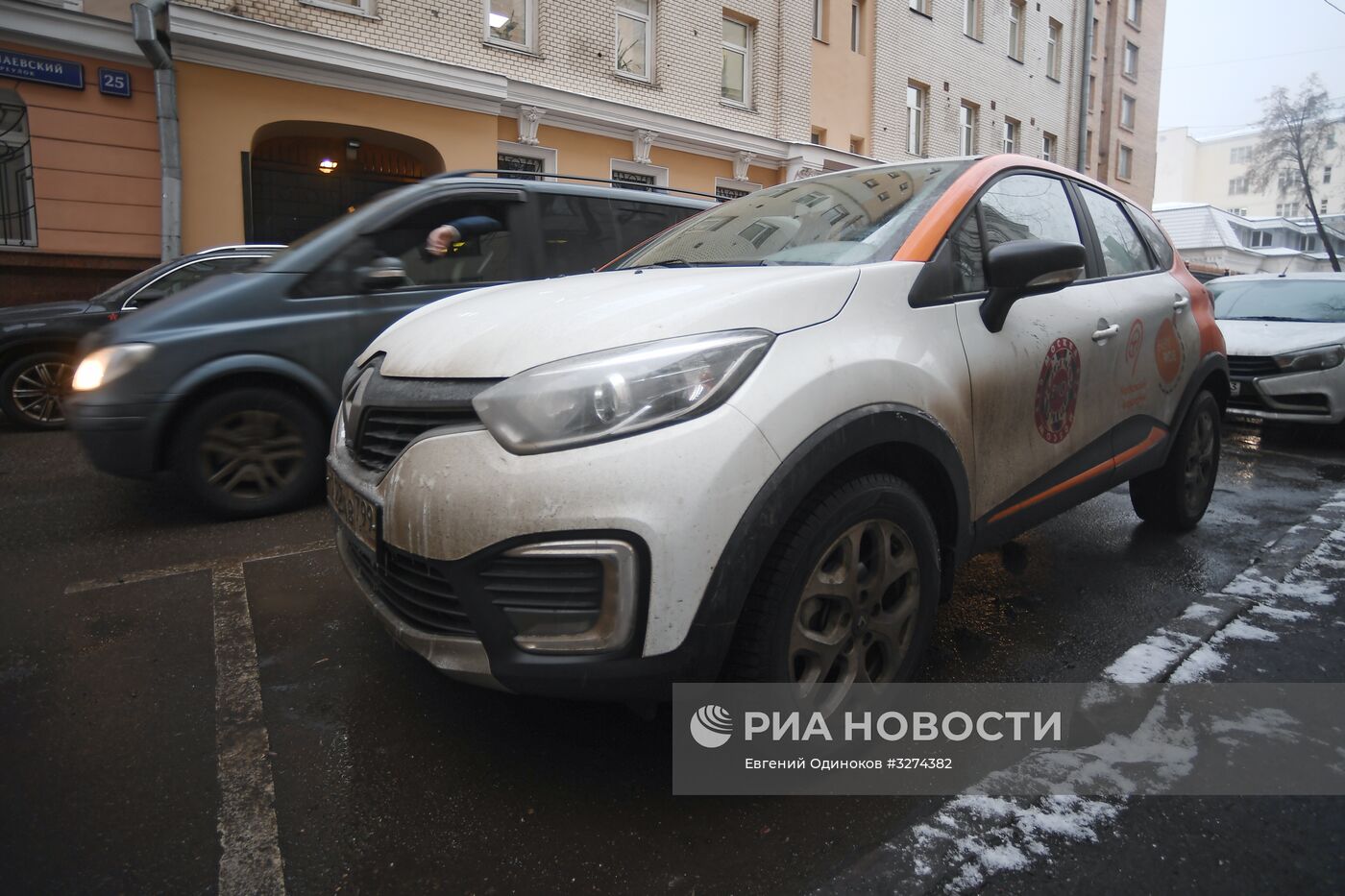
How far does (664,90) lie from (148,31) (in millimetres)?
8218

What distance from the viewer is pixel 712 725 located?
1.93 metres

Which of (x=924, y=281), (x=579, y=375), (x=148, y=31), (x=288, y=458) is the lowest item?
(x=288, y=458)

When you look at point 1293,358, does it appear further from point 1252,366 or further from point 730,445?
point 730,445

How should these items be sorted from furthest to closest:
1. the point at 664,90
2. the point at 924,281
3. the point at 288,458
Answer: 1. the point at 664,90
2. the point at 288,458
3. the point at 924,281

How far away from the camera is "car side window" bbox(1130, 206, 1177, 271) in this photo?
381cm

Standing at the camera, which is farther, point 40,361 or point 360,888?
point 40,361

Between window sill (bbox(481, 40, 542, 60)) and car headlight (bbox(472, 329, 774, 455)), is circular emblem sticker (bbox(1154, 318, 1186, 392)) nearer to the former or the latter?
car headlight (bbox(472, 329, 774, 455))

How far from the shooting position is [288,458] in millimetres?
4336

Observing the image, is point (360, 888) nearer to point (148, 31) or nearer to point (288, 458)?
point (288, 458)

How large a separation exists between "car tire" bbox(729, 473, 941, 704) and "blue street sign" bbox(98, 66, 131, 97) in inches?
469

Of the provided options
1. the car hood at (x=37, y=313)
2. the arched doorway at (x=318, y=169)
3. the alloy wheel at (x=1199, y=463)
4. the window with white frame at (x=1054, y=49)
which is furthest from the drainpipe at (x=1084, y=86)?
the car hood at (x=37, y=313)

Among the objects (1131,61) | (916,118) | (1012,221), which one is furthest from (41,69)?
(1131,61)

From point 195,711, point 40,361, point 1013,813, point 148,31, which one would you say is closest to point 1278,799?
point 1013,813

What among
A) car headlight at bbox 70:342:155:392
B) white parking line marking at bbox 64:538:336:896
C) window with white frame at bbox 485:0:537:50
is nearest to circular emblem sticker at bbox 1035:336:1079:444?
white parking line marking at bbox 64:538:336:896
